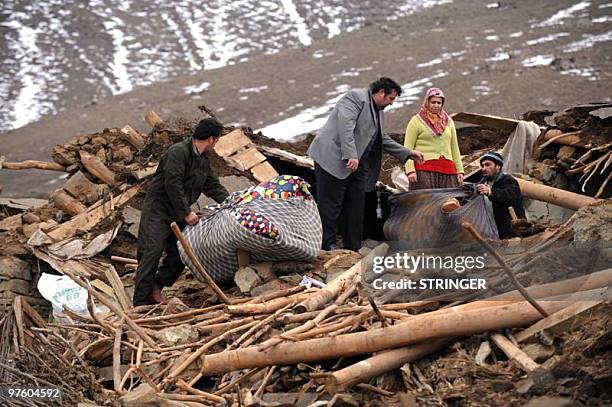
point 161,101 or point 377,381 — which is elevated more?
point 377,381

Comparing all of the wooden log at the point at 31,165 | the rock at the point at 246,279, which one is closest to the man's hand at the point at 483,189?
the rock at the point at 246,279

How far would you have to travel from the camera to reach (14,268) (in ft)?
28.6

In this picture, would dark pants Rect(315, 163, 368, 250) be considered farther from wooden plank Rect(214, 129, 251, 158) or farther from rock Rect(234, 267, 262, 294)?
wooden plank Rect(214, 129, 251, 158)

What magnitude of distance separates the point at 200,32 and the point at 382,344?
26444 mm

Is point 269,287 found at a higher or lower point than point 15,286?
higher

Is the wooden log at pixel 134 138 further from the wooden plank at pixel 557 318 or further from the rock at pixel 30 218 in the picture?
the wooden plank at pixel 557 318

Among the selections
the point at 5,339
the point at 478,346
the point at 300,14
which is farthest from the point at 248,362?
the point at 300,14

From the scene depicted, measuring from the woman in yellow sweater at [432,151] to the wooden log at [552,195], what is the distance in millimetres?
675

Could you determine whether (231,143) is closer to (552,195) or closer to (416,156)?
(416,156)

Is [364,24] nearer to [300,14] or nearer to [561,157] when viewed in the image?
[300,14]

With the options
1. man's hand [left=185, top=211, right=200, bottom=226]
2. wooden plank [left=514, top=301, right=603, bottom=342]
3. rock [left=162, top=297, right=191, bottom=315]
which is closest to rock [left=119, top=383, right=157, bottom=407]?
rock [left=162, top=297, right=191, bottom=315]

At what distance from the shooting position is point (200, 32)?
3000 centimetres

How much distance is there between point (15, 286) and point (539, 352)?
5.66 m

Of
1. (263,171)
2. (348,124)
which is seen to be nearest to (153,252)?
(348,124)
